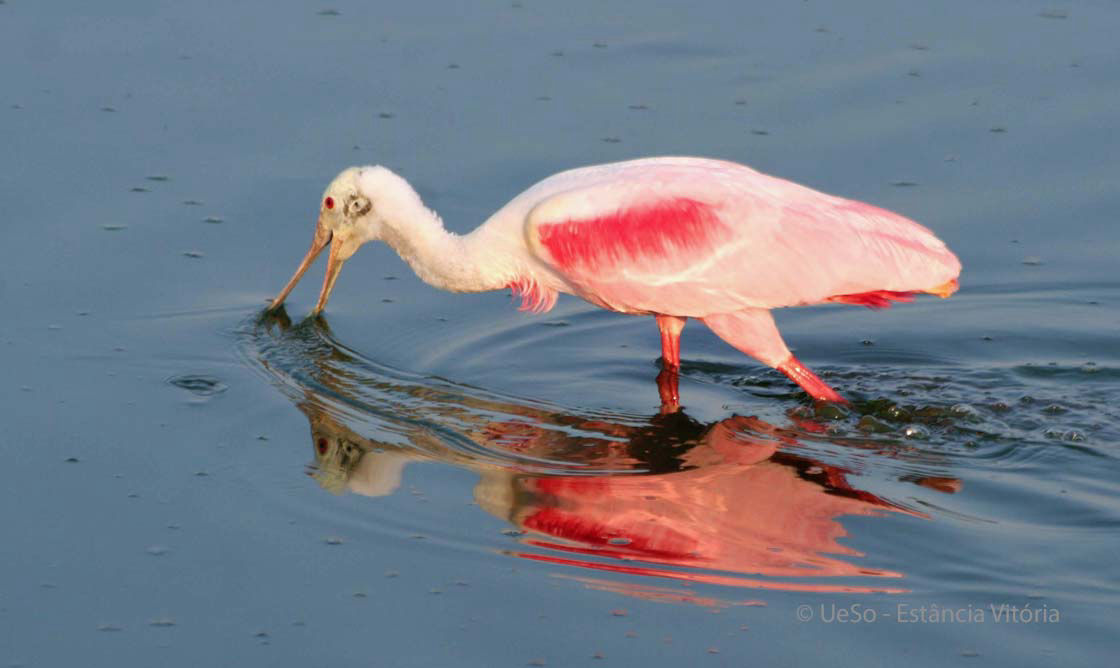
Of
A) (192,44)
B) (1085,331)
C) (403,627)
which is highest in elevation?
(192,44)

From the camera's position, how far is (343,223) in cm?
1042

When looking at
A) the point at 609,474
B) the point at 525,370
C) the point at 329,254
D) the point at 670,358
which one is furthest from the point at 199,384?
the point at 670,358

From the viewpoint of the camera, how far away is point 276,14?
13906mm

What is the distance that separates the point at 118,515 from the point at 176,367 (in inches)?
73.0

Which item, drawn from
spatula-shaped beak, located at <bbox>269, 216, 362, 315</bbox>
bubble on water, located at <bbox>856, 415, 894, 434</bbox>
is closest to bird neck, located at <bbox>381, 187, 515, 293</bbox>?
spatula-shaped beak, located at <bbox>269, 216, 362, 315</bbox>

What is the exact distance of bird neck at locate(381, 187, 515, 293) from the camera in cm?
971

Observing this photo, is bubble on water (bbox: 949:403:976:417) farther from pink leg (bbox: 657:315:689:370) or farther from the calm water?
pink leg (bbox: 657:315:689:370)

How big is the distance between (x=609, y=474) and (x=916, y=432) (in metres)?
1.55

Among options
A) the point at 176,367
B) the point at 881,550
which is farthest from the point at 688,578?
the point at 176,367

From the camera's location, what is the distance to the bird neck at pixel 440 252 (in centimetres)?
971

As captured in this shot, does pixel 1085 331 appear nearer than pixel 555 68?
Yes

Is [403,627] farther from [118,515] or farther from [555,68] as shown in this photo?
[555,68]

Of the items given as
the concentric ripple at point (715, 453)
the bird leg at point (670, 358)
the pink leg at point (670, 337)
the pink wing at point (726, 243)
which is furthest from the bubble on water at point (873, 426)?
the pink leg at point (670, 337)

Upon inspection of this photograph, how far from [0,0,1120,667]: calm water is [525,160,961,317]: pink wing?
653 millimetres
